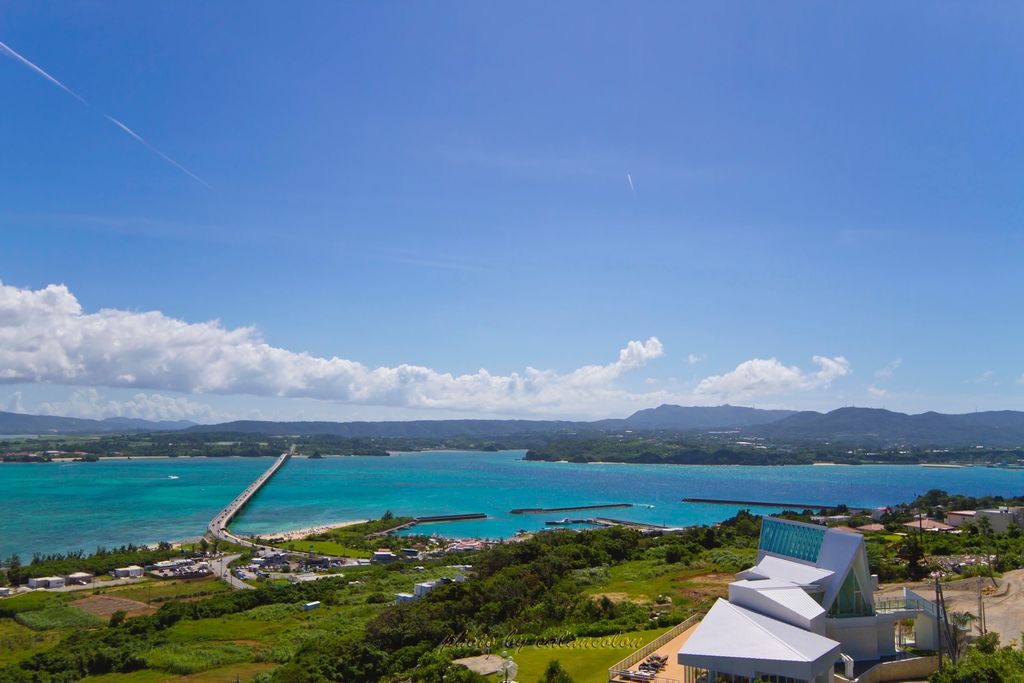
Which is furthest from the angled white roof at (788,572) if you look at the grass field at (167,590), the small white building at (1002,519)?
the small white building at (1002,519)

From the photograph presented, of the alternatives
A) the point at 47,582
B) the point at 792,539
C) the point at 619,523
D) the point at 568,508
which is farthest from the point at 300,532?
the point at 792,539

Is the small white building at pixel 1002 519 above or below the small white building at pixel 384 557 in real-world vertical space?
above

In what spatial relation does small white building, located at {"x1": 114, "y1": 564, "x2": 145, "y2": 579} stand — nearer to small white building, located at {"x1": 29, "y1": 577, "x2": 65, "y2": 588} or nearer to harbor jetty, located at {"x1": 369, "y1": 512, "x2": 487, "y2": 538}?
small white building, located at {"x1": 29, "y1": 577, "x2": 65, "y2": 588}

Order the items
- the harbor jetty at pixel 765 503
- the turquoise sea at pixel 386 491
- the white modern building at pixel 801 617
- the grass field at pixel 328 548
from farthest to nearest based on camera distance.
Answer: the harbor jetty at pixel 765 503
the turquoise sea at pixel 386 491
the grass field at pixel 328 548
the white modern building at pixel 801 617

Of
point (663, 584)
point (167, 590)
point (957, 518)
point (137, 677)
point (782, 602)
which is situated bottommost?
point (167, 590)

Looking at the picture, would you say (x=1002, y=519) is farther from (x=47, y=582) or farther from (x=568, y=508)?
(x=47, y=582)

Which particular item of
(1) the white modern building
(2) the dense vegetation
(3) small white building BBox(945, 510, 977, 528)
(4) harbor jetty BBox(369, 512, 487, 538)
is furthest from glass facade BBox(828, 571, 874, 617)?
(4) harbor jetty BBox(369, 512, 487, 538)

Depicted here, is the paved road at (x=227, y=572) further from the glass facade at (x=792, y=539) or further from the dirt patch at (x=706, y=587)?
the glass facade at (x=792, y=539)
